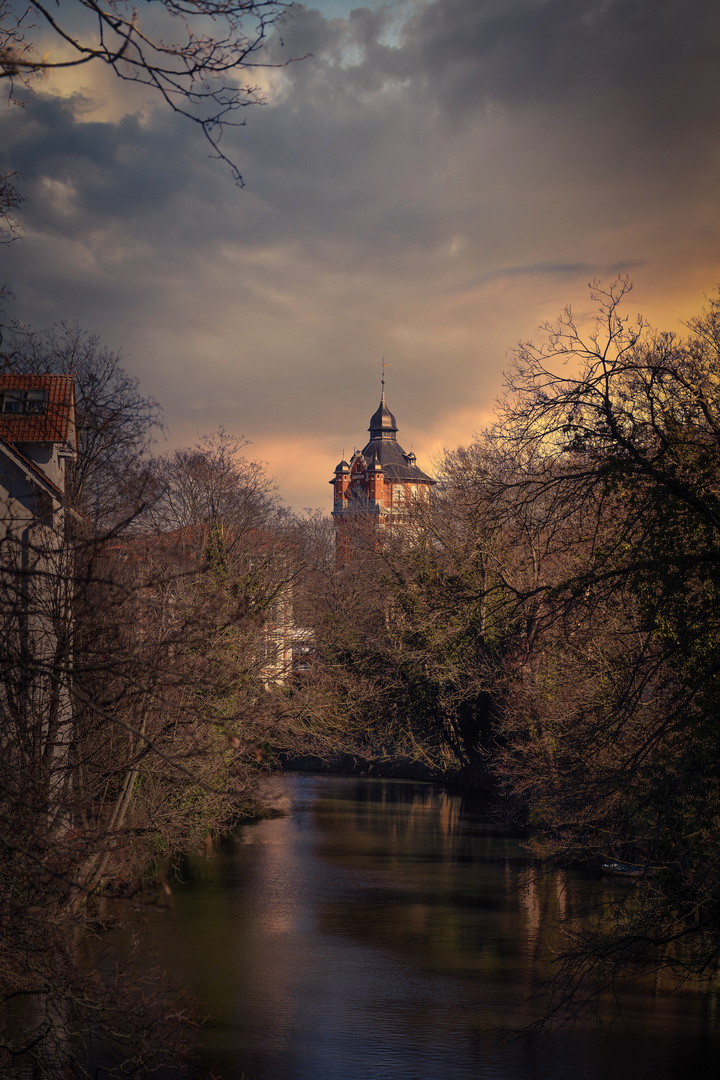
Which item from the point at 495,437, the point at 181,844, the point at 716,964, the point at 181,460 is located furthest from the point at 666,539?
the point at 181,460

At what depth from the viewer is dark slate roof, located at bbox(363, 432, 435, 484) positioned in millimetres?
101625

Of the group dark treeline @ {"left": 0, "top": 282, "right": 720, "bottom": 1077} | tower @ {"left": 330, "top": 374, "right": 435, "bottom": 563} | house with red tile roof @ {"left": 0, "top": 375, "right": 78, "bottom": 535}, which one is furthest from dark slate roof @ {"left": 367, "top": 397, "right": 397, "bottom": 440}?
house with red tile roof @ {"left": 0, "top": 375, "right": 78, "bottom": 535}

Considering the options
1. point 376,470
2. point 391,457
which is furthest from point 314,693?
point 391,457

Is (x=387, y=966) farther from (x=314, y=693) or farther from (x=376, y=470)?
(x=376, y=470)

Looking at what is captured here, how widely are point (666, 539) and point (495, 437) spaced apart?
2.38 metres

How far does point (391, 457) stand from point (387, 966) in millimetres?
90832

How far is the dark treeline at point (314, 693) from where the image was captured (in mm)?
7109

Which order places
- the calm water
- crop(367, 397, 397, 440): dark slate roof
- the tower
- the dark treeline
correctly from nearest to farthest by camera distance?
the dark treeline
the calm water
the tower
crop(367, 397, 397, 440): dark slate roof

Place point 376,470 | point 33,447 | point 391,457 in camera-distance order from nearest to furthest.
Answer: point 33,447 < point 376,470 < point 391,457

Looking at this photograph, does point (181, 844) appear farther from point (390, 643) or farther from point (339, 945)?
point (390, 643)

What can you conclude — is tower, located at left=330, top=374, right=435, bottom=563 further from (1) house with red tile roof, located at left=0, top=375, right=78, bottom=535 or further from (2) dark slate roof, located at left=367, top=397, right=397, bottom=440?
(1) house with red tile roof, located at left=0, top=375, right=78, bottom=535

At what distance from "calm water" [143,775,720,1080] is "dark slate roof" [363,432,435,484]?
75658mm

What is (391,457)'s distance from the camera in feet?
346

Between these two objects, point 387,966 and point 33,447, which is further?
point 33,447
